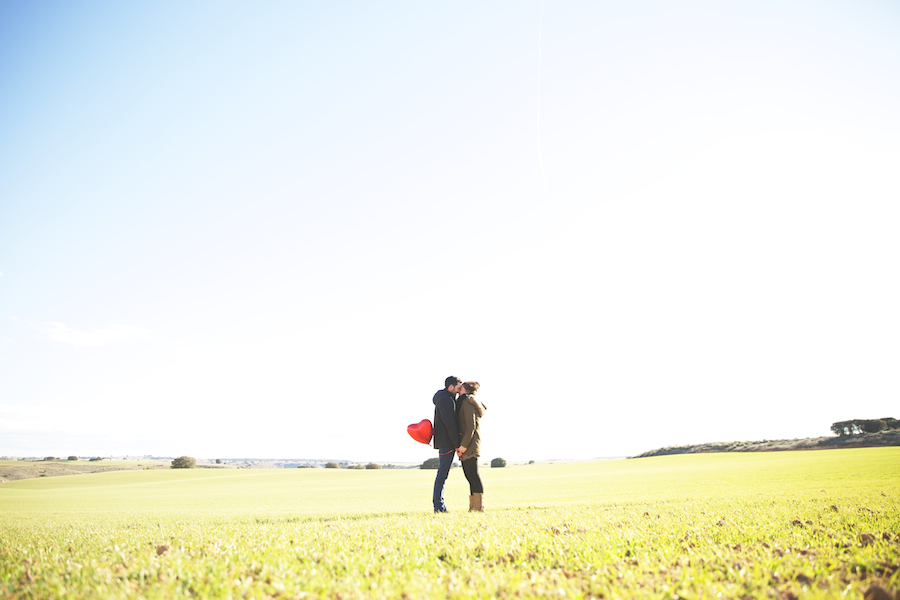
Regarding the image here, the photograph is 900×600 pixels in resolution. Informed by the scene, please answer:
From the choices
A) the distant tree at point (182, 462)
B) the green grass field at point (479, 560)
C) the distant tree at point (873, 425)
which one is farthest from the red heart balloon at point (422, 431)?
the distant tree at point (873, 425)

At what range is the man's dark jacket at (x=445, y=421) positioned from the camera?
9.77 metres

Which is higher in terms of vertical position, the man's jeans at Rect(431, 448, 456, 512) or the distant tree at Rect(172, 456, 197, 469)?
the man's jeans at Rect(431, 448, 456, 512)

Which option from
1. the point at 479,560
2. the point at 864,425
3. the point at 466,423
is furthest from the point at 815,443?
the point at 479,560

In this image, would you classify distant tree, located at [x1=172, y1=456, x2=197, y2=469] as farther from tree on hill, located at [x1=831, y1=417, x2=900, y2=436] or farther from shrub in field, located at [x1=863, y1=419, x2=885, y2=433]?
shrub in field, located at [x1=863, y1=419, x2=885, y2=433]

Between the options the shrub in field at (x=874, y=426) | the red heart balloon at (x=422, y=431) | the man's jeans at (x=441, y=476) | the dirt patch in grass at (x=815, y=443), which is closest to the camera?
the man's jeans at (x=441, y=476)

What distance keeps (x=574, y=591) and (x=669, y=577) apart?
111cm

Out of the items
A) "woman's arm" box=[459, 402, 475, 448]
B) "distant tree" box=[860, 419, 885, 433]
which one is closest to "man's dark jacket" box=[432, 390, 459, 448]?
"woman's arm" box=[459, 402, 475, 448]

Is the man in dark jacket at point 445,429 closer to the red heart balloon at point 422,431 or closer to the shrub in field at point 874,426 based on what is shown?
the red heart balloon at point 422,431

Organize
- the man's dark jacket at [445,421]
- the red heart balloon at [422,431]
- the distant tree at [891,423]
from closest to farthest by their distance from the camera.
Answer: the man's dark jacket at [445,421]
the red heart balloon at [422,431]
the distant tree at [891,423]

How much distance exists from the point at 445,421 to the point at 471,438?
2.23 feet

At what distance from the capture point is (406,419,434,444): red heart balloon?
1047 cm

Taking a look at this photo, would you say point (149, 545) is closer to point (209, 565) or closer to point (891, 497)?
point (209, 565)

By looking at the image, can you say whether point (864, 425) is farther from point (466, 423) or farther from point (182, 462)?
point (182, 462)

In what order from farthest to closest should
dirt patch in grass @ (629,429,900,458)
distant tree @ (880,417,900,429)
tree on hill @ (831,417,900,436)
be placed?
tree on hill @ (831,417,900,436) → distant tree @ (880,417,900,429) → dirt patch in grass @ (629,429,900,458)
